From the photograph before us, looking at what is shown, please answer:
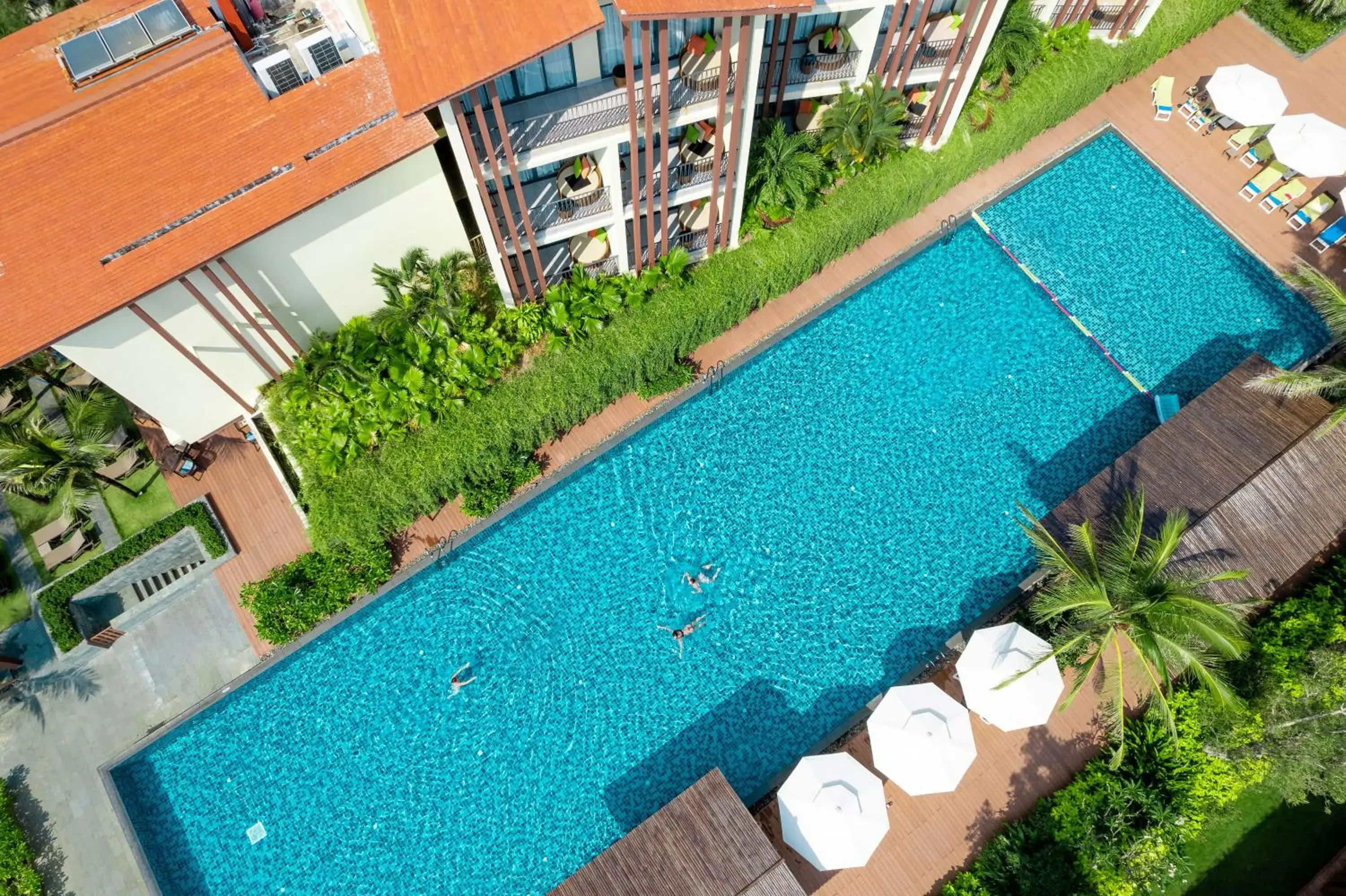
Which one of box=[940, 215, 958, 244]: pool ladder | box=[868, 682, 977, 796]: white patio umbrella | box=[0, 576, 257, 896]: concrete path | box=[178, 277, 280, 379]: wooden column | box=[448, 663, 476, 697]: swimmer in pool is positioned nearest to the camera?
box=[178, 277, 280, 379]: wooden column

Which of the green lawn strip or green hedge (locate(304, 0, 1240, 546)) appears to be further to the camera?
the green lawn strip

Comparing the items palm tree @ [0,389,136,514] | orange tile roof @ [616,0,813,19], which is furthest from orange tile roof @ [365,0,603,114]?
palm tree @ [0,389,136,514]

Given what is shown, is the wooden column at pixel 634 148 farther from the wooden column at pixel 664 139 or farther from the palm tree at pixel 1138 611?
the palm tree at pixel 1138 611

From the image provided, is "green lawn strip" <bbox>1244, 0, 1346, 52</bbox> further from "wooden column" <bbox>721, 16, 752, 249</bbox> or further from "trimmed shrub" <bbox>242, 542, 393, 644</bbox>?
"trimmed shrub" <bbox>242, 542, 393, 644</bbox>

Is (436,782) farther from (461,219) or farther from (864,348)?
(864,348)

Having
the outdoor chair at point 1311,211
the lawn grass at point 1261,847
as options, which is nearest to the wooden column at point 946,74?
the outdoor chair at point 1311,211

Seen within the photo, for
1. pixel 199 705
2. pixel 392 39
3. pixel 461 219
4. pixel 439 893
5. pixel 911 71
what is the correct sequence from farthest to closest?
pixel 911 71, pixel 461 219, pixel 199 705, pixel 439 893, pixel 392 39

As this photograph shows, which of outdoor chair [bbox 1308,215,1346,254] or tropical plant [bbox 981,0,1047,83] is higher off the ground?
tropical plant [bbox 981,0,1047,83]

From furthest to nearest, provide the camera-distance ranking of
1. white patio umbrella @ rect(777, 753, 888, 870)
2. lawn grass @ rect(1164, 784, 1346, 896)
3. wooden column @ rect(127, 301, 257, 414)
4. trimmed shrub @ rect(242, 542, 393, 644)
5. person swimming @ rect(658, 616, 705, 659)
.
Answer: person swimming @ rect(658, 616, 705, 659)
trimmed shrub @ rect(242, 542, 393, 644)
lawn grass @ rect(1164, 784, 1346, 896)
wooden column @ rect(127, 301, 257, 414)
white patio umbrella @ rect(777, 753, 888, 870)

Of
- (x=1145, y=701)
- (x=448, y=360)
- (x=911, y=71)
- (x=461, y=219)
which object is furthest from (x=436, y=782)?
(x=911, y=71)
